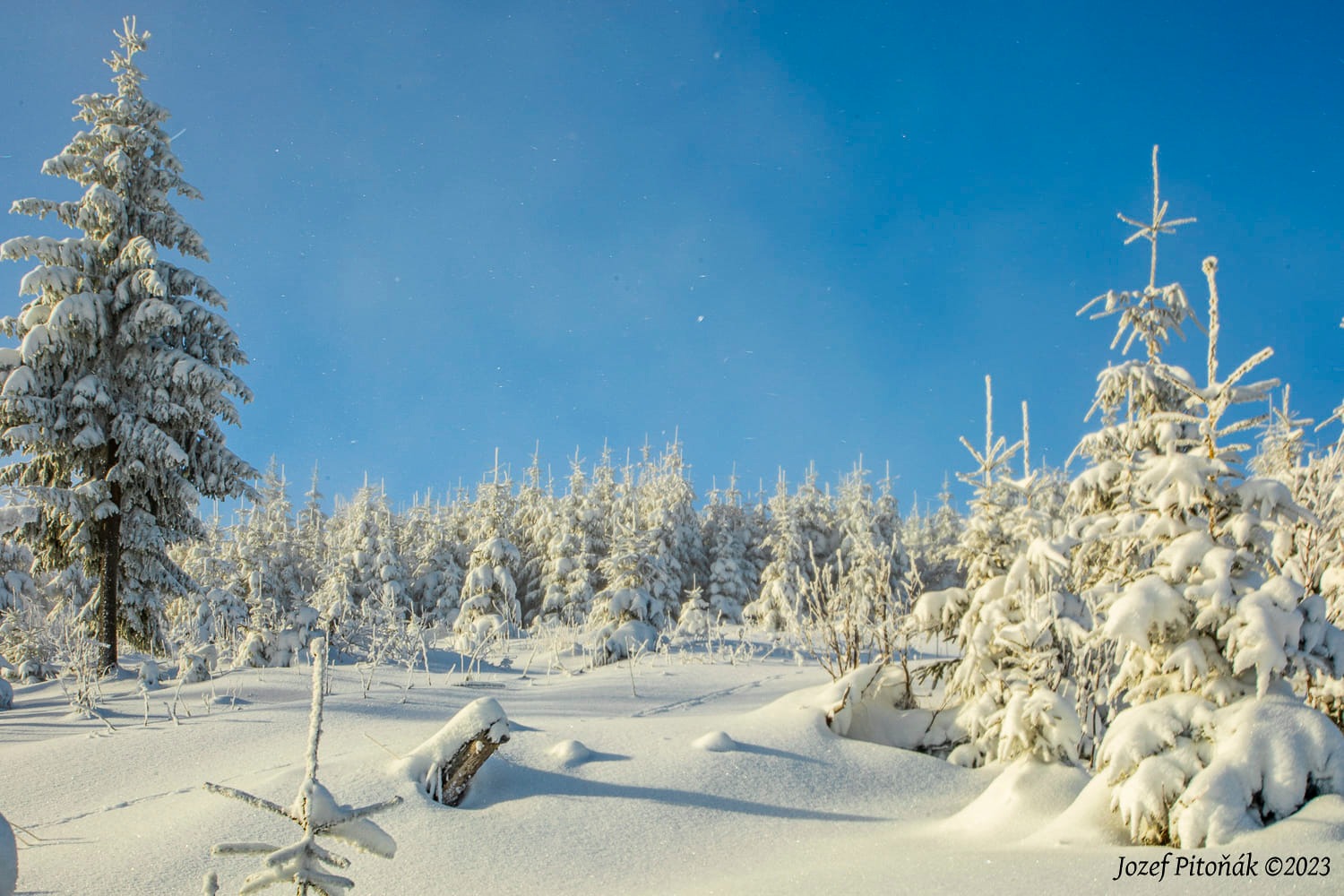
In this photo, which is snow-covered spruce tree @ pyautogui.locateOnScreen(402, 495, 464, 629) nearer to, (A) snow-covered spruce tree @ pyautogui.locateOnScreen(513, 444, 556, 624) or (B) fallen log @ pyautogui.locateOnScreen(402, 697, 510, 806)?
(A) snow-covered spruce tree @ pyautogui.locateOnScreen(513, 444, 556, 624)

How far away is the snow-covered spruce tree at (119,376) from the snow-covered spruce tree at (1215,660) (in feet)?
41.6

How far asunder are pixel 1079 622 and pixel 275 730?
6.81 metres

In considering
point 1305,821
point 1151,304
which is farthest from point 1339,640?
point 1151,304

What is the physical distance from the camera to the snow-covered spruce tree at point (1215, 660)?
3.44 metres

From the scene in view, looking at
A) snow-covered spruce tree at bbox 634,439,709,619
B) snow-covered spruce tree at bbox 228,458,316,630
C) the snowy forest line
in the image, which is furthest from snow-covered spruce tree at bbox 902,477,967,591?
snow-covered spruce tree at bbox 228,458,316,630

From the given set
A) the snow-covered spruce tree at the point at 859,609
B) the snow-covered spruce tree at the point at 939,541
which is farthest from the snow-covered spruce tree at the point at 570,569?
the snow-covered spruce tree at the point at 859,609

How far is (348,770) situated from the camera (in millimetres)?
5238

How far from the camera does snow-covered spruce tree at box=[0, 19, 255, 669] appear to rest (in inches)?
461

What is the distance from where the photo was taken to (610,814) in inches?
191

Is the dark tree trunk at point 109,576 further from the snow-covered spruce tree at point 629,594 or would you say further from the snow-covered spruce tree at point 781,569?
the snow-covered spruce tree at point 781,569

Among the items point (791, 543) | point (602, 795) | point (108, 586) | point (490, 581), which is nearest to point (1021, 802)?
point (602, 795)

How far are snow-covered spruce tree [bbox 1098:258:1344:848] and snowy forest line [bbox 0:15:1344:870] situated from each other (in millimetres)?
12

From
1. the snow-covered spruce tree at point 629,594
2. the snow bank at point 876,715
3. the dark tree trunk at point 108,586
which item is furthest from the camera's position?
the snow-covered spruce tree at point 629,594

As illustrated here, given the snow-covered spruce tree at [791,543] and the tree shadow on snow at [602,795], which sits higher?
the snow-covered spruce tree at [791,543]
